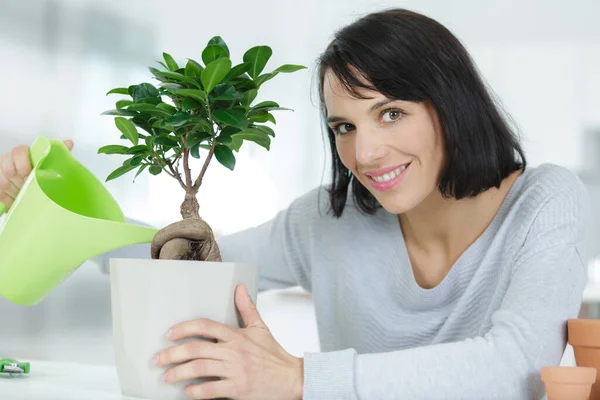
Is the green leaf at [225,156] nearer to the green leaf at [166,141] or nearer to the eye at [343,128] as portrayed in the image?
the green leaf at [166,141]

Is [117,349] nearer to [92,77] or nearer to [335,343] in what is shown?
[335,343]

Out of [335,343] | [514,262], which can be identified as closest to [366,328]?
[335,343]

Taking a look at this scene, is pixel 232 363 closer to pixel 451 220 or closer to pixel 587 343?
pixel 587 343

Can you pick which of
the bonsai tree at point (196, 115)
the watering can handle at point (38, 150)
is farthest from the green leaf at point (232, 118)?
the watering can handle at point (38, 150)

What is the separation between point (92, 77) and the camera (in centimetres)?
201

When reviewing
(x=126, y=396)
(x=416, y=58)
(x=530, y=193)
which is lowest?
(x=126, y=396)

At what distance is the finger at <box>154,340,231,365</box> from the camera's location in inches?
31.9

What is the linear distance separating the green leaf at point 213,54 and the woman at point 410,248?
295mm

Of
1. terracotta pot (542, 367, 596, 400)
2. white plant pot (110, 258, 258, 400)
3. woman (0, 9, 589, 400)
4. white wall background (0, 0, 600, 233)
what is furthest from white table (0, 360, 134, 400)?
white wall background (0, 0, 600, 233)

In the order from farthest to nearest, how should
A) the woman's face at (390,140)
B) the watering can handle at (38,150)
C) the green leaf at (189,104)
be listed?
the woman's face at (390,140)
the watering can handle at (38,150)
the green leaf at (189,104)

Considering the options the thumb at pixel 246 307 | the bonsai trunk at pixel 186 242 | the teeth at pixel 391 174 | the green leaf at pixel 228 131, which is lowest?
the thumb at pixel 246 307

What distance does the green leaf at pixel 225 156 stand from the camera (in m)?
0.91

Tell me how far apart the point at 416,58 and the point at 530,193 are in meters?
0.30

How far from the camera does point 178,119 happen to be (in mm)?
827
